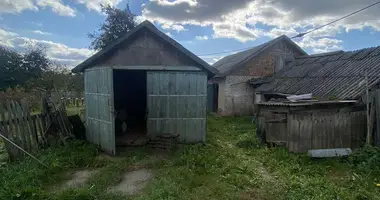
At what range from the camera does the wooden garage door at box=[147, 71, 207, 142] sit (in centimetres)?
834

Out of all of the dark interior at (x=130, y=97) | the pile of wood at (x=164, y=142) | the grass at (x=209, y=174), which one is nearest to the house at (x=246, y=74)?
the dark interior at (x=130, y=97)

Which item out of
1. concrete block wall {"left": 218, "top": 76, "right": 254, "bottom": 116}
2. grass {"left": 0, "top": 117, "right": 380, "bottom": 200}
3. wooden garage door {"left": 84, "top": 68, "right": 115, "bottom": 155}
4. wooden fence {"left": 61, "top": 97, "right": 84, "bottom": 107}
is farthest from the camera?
wooden fence {"left": 61, "top": 97, "right": 84, "bottom": 107}

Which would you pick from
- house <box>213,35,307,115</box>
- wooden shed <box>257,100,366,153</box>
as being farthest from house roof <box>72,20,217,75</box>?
house <box>213,35,307,115</box>

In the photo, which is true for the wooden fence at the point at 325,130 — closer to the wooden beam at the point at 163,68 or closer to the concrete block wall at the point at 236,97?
the wooden beam at the point at 163,68

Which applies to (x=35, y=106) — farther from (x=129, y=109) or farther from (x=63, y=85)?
(x=129, y=109)

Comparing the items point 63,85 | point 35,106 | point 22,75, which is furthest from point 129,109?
point 22,75

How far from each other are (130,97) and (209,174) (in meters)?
7.52

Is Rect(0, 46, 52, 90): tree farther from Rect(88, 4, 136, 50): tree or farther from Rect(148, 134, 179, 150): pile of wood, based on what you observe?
Rect(148, 134, 179, 150): pile of wood

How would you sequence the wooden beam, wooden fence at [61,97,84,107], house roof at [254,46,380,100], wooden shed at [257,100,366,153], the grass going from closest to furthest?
1. the grass
2. wooden shed at [257,100,366,153]
3. the wooden beam
4. house roof at [254,46,380,100]
5. wooden fence at [61,97,84,107]

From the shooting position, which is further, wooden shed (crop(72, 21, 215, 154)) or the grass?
wooden shed (crop(72, 21, 215, 154))

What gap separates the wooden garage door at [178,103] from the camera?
8344 millimetres

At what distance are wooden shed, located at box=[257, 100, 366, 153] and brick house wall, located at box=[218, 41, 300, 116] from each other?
8018mm

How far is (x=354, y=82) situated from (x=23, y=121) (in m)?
11.0

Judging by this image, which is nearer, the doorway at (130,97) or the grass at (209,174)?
the grass at (209,174)
